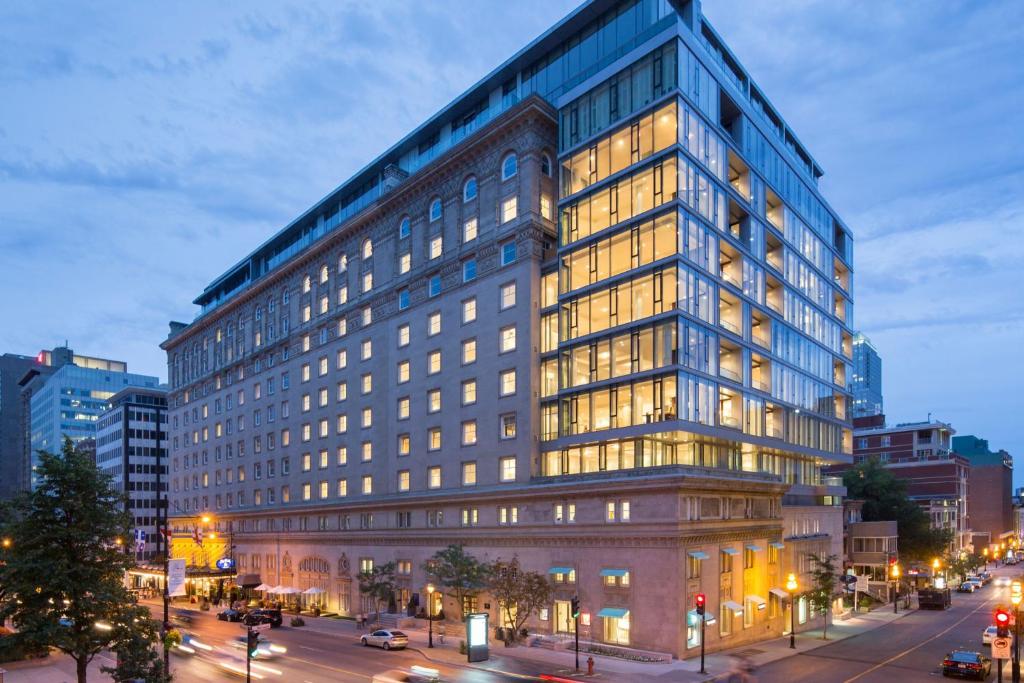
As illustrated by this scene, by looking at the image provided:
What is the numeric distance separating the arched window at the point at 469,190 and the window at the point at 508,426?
18.0 m

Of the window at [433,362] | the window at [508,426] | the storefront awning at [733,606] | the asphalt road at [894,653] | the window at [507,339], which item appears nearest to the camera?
the asphalt road at [894,653]

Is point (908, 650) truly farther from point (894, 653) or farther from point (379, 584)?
point (379, 584)

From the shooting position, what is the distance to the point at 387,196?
70.5m

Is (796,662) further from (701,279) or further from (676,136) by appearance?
(676,136)

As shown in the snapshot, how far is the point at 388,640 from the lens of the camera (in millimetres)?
49969

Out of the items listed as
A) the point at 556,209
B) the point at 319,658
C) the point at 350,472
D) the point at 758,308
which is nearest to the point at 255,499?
the point at 350,472

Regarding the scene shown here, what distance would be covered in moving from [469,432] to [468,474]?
3287mm

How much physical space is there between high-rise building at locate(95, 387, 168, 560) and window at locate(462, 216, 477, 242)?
98.8 meters

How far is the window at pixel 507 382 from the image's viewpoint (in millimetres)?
57344

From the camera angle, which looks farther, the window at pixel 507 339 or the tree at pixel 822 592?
the window at pixel 507 339

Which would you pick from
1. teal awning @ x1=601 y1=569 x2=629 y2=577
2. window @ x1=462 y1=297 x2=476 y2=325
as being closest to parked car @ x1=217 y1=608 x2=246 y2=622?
window @ x1=462 y1=297 x2=476 y2=325

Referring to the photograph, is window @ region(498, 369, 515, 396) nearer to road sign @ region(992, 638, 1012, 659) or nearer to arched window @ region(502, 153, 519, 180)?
arched window @ region(502, 153, 519, 180)

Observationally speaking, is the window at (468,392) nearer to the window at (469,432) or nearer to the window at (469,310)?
the window at (469,432)

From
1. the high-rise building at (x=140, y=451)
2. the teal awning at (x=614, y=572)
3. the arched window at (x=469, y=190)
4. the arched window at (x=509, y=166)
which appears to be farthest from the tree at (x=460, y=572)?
the high-rise building at (x=140, y=451)
